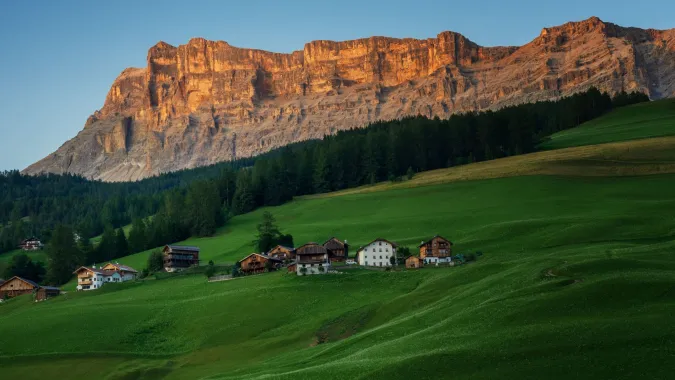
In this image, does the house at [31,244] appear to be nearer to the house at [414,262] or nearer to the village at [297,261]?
the village at [297,261]

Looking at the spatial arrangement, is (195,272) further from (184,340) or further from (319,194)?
(319,194)

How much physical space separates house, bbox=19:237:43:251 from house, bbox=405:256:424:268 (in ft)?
352

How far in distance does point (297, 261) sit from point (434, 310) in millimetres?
42529

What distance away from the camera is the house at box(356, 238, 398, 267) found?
101062mm

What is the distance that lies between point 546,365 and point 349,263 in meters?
Answer: 64.3

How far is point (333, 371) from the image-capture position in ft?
152

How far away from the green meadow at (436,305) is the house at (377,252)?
27.2ft

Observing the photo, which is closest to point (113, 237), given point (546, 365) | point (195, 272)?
point (195, 272)

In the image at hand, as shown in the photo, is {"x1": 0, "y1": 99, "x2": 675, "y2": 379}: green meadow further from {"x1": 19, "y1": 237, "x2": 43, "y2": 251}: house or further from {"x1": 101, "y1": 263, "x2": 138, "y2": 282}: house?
→ {"x1": 19, "y1": 237, "x2": 43, "y2": 251}: house

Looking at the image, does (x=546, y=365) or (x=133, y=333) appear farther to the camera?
(x=133, y=333)

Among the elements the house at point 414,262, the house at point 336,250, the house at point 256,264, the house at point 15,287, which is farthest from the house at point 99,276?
the house at point 414,262

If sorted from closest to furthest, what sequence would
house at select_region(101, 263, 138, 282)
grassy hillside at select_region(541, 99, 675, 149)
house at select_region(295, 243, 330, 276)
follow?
1. house at select_region(295, 243, 330, 276)
2. house at select_region(101, 263, 138, 282)
3. grassy hillside at select_region(541, 99, 675, 149)

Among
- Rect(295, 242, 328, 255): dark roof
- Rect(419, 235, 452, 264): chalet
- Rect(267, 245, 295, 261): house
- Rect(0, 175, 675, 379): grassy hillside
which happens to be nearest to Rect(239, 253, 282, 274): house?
Rect(267, 245, 295, 261): house

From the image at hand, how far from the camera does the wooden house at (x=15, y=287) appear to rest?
4518 inches
